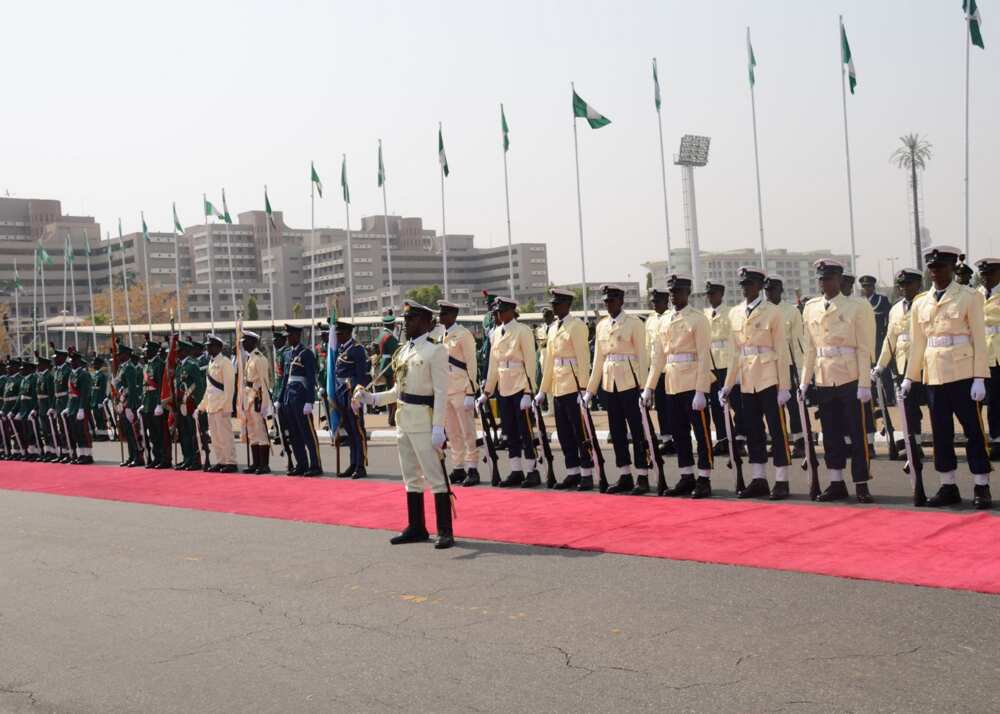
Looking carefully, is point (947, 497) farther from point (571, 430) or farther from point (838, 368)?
point (571, 430)

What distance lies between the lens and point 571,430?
37.6 feet

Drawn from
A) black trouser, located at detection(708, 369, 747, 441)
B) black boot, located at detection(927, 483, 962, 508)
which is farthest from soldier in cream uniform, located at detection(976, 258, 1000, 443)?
black trouser, located at detection(708, 369, 747, 441)

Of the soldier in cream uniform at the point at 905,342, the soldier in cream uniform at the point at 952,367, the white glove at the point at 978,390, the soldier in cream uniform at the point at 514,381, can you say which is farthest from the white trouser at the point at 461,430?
the white glove at the point at 978,390

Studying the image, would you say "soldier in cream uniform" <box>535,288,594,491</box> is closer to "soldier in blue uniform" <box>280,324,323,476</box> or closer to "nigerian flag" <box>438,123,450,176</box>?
"soldier in blue uniform" <box>280,324,323,476</box>

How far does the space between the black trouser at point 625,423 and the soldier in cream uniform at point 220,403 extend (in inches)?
275

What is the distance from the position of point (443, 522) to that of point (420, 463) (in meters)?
0.51

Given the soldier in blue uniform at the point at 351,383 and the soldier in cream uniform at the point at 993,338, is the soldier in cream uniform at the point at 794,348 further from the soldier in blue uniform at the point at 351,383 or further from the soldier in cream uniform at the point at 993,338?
the soldier in blue uniform at the point at 351,383

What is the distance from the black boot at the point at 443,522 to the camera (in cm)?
855

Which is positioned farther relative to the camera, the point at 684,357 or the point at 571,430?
the point at 571,430

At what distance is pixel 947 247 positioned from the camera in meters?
8.77

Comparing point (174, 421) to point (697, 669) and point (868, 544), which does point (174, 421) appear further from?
point (697, 669)

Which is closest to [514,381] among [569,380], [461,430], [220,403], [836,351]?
[569,380]

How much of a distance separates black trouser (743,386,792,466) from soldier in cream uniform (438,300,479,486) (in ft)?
11.1

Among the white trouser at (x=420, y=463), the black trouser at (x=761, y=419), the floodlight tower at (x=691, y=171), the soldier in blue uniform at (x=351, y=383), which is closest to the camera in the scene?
the white trouser at (x=420, y=463)
